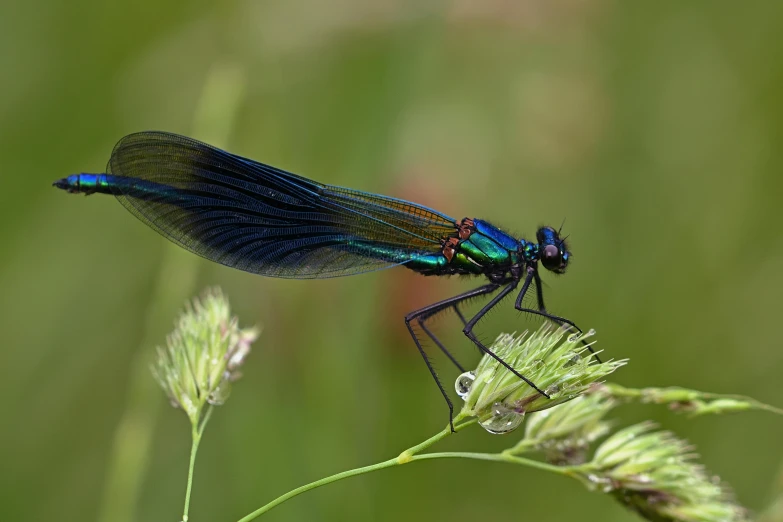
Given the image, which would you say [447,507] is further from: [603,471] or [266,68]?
[266,68]

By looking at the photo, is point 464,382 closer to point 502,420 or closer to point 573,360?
point 502,420

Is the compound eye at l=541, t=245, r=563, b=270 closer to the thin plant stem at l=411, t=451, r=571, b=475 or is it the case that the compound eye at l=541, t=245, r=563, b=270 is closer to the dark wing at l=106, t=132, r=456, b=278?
the dark wing at l=106, t=132, r=456, b=278


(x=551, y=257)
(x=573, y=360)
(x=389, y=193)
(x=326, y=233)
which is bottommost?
(x=573, y=360)

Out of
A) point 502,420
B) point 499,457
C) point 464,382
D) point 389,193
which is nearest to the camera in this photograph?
point 499,457

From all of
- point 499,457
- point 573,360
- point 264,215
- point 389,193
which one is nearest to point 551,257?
point 389,193

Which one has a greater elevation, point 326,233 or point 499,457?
point 326,233

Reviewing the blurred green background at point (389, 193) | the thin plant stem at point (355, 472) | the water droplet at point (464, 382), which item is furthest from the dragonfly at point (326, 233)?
the thin plant stem at point (355, 472)

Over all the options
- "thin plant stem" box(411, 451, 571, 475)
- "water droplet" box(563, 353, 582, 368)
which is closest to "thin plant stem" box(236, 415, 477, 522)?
"thin plant stem" box(411, 451, 571, 475)
